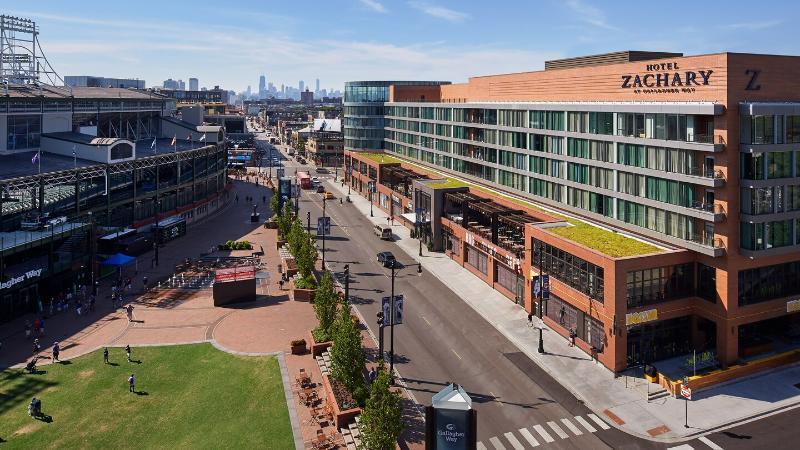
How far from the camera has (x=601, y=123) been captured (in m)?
54.8

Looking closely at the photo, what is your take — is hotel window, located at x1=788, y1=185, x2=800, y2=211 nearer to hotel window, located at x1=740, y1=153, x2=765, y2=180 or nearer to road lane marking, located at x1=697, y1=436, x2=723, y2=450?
hotel window, located at x1=740, y1=153, x2=765, y2=180

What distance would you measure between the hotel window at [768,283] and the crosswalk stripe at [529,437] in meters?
21.6

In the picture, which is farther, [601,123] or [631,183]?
[601,123]

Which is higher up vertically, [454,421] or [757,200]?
[757,200]

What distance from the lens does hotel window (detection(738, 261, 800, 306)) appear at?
4391 cm

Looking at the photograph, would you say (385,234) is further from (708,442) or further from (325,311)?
(708,442)

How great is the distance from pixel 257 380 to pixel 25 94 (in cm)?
7135

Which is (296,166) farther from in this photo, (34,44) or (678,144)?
(678,144)

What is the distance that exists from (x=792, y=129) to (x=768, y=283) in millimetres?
12258

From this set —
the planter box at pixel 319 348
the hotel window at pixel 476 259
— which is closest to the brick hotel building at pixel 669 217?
the hotel window at pixel 476 259

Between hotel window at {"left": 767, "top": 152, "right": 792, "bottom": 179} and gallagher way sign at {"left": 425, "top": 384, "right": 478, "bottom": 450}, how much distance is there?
114 feet

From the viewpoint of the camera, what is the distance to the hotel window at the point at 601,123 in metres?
53.4

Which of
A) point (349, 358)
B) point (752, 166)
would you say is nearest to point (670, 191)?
point (752, 166)

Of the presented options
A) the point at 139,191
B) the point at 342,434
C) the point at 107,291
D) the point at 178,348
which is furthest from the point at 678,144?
the point at 139,191
